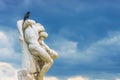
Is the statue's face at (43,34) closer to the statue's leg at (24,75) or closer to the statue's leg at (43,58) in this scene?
the statue's leg at (43,58)

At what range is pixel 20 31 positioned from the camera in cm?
2041

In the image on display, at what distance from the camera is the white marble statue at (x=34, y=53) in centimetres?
2002

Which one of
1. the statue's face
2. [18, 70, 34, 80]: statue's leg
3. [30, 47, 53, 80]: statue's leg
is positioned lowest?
[18, 70, 34, 80]: statue's leg

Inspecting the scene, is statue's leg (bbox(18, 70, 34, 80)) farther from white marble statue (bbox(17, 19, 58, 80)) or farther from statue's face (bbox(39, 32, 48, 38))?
statue's face (bbox(39, 32, 48, 38))

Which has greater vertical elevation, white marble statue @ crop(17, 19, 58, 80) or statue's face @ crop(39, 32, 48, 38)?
statue's face @ crop(39, 32, 48, 38)

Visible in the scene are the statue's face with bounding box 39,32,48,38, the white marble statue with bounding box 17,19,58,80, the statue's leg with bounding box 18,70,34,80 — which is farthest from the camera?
the statue's face with bounding box 39,32,48,38

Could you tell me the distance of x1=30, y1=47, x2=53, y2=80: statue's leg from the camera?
20031 millimetres

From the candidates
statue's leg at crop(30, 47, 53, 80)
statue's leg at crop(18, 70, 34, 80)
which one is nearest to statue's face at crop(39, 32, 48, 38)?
statue's leg at crop(30, 47, 53, 80)

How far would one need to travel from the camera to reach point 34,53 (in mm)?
20156

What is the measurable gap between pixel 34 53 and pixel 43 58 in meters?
0.38

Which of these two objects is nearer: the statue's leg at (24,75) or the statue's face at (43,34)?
the statue's leg at (24,75)

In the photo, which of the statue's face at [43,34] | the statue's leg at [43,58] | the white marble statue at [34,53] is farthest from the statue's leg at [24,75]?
the statue's face at [43,34]

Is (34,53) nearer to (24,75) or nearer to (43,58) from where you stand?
→ (43,58)

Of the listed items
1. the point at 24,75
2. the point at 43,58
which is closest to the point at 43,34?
the point at 43,58
